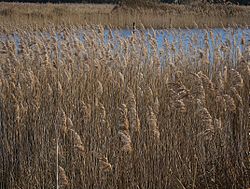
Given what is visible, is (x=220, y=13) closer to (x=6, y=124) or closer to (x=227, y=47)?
(x=227, y=47)

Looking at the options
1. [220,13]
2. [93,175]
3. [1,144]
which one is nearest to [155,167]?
[93,175]

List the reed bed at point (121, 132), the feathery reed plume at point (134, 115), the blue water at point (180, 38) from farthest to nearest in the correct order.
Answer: the blue water at point (180, 38) < the reed bed at point (121, 132) < the feathery reed plume at point (134, 115)

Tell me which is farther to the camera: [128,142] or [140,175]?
[140,175]

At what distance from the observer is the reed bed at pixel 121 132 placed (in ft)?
9.73

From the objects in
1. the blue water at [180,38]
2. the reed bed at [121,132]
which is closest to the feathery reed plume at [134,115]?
the reed bed at [121,132]

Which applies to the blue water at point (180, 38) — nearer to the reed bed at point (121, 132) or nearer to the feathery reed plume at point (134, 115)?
the reed bed at point (121, 132)

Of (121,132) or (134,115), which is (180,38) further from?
(121,132)

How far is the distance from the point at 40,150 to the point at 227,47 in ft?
9.06

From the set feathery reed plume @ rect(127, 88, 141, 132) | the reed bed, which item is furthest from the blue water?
feathery reed plume @ rect(127, 88, 141, 132)

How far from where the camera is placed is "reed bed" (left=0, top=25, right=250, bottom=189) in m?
2.96

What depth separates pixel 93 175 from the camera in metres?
2.94

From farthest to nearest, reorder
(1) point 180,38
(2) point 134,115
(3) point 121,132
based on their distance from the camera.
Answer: (1) point 180,38
(2) point 134,115
(3) point 121,132

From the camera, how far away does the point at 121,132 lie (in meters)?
2.41

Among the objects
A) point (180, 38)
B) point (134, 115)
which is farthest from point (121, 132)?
point (180, 38)
